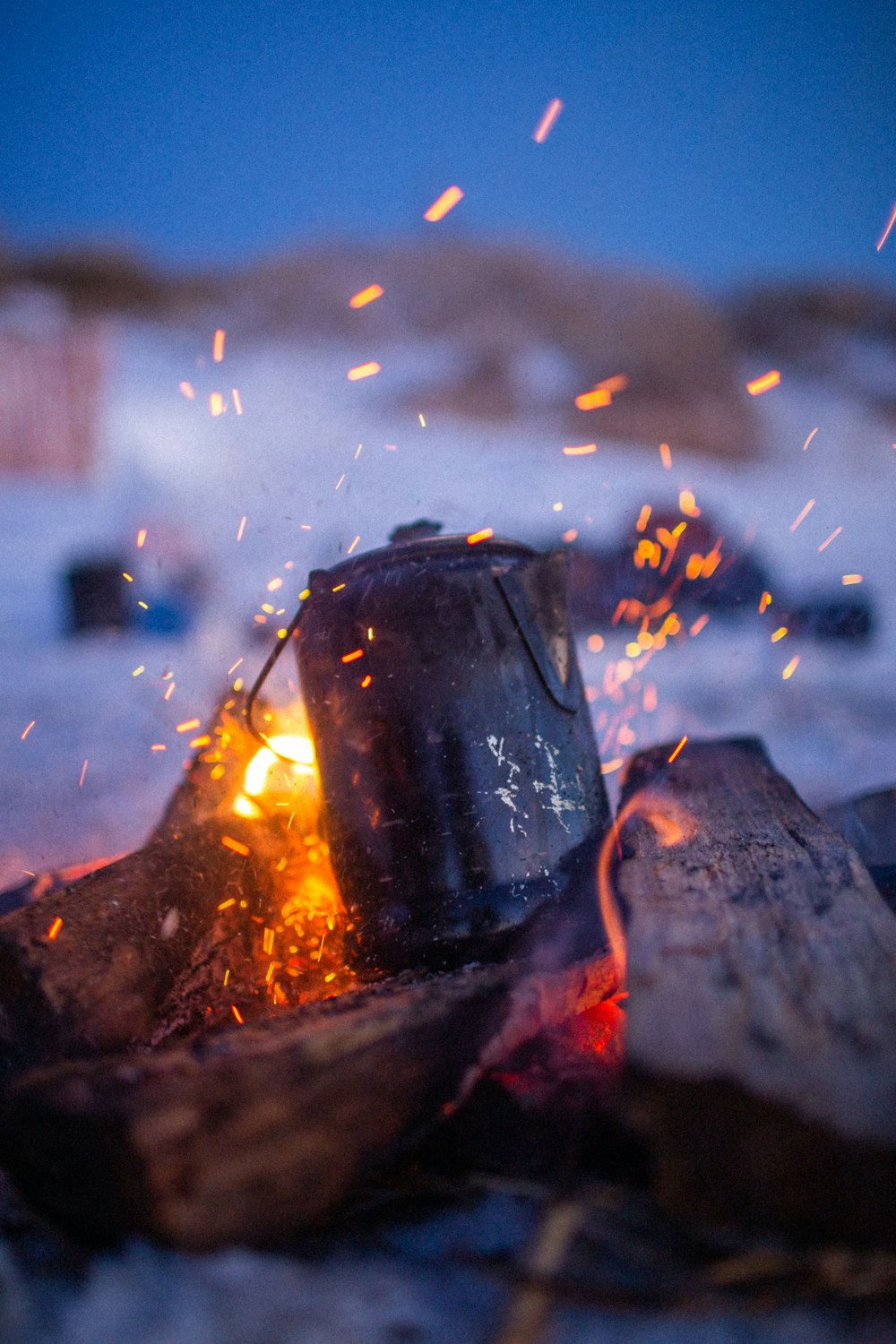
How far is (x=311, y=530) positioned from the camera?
782 centimetres

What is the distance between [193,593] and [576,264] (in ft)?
59.7

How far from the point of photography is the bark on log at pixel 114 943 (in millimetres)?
1560

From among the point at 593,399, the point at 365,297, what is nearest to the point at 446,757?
the point at 593,399

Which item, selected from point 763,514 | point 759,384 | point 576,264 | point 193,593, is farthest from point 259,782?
point 576,264

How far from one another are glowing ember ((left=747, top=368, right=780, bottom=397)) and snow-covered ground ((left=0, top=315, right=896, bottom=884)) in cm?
56

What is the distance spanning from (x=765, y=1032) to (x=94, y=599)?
5706mm

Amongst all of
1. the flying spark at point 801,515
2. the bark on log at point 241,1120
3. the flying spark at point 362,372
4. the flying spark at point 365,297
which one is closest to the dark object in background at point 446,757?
the bark on log at point 241,1120

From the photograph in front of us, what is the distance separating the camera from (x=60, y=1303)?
1.05m

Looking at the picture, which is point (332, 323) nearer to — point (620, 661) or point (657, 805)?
point (620, 661)

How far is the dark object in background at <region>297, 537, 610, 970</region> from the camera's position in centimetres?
183

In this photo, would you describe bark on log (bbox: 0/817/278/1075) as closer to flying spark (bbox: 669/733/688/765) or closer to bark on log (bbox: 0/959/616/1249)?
bark on log (bbox: 0/959/616/1249)

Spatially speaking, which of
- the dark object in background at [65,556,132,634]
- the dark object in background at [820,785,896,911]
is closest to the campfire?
the dark object in background at [820,785,896,911]

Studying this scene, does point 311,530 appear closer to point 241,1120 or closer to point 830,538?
point 830,538

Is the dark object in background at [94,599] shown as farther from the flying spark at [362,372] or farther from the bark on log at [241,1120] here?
the flying spark at [362,372]
